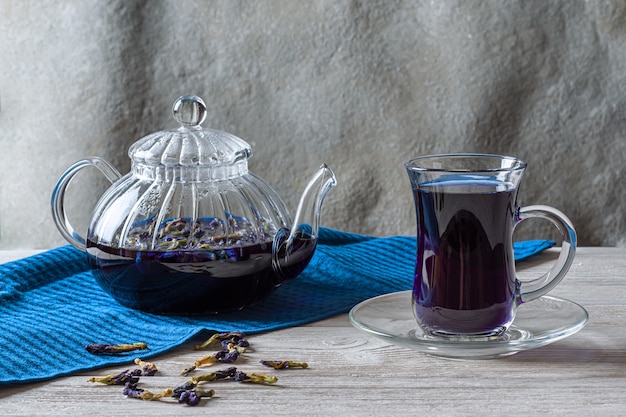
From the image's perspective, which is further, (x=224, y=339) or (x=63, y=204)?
(x=63, y=204)

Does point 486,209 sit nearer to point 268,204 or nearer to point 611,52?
point 268,204

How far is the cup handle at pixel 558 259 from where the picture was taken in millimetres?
901

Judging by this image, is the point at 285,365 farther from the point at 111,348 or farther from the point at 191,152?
the point at 191,152

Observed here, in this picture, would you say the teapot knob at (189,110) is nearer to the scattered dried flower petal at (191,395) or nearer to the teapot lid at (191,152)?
the teapot lid at (191,152)

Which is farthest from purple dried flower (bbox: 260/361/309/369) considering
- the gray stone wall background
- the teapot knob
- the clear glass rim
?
the gray stone wall background

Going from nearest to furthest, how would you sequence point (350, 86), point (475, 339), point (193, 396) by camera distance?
point (193, 396) < point (475, 339) < point (350, 86)

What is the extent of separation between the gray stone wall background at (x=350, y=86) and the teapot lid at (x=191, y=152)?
0.90 metres

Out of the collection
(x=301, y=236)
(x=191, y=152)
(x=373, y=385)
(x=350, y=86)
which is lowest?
(x=373, y=385)

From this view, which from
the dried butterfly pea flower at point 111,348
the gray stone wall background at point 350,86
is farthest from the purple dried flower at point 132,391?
the gray stone wall background at point 350,86

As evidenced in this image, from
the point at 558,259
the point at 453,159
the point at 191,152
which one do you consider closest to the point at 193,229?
the point at 191,152

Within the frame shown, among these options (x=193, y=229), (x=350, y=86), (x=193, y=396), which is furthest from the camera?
(x=350, y=86)

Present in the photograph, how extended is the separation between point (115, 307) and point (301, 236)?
0.25 metres

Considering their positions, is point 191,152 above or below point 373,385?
above

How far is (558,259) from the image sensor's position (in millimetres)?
916
